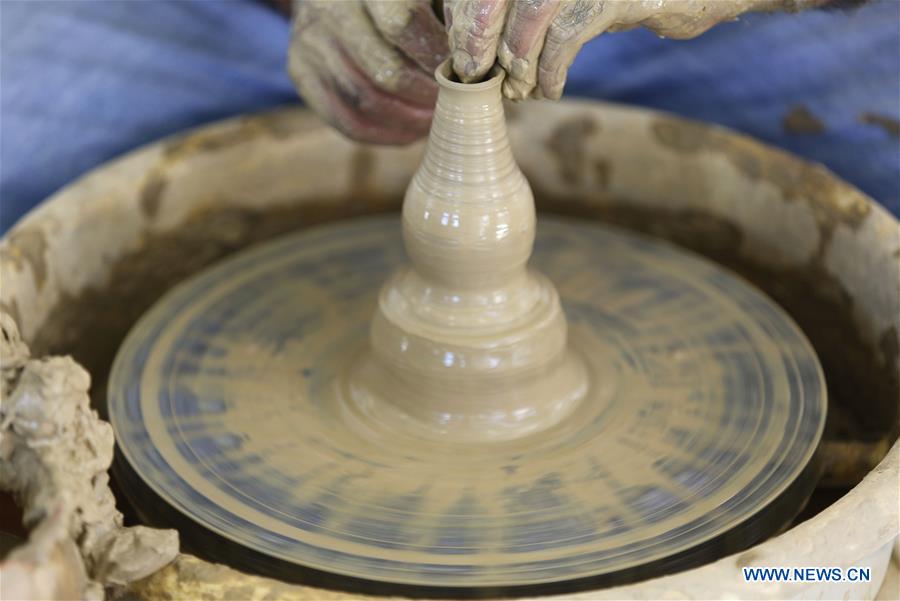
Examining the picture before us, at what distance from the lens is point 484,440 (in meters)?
1.40

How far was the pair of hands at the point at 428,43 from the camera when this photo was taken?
1257mm

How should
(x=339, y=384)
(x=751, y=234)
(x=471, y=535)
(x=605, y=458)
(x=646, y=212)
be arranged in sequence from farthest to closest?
(x=646, y=212)
(x=751, y=234)
(x=339, y=384)
(x=605, y=458)
(x=471, y=535)

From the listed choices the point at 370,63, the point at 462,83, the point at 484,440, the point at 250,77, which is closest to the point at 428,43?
the point at 370,63

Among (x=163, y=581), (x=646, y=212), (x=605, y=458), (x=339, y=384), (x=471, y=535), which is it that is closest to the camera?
(x=163, y=581)

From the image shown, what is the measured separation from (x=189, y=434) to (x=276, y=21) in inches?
35.5

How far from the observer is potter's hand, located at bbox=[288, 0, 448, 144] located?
146 cm

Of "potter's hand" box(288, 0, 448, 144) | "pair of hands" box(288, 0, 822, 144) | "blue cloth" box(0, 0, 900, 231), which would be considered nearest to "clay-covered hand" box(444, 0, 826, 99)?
"pair of hands" box(288, 0, 822, 144)

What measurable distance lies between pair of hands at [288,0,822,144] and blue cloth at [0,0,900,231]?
1.21ft

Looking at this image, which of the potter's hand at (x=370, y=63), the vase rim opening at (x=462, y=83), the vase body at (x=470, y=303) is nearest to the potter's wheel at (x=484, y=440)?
the vase body at (x=470, y=303)

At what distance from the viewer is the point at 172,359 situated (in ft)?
5.25

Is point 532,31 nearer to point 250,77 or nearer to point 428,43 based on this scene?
point 428,43

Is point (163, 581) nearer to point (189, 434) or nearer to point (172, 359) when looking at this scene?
point (189, 434)

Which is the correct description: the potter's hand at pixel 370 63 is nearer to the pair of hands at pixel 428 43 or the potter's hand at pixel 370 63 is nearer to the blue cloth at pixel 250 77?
the pair of hands at pixel 428 43

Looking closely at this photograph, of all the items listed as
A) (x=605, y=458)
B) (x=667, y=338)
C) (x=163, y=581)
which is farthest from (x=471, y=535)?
(x=667, y=338)
